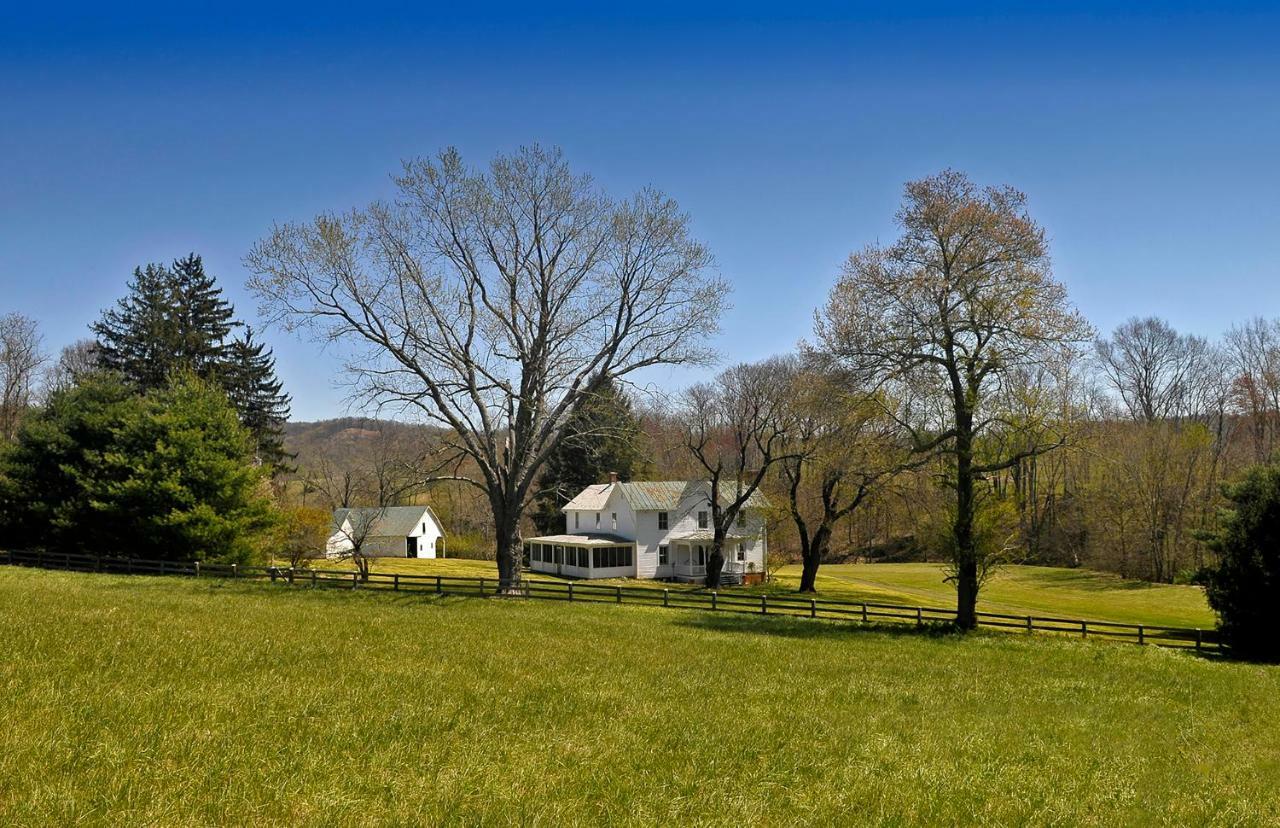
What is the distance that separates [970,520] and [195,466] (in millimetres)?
31609

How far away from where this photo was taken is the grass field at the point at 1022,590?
4328cm

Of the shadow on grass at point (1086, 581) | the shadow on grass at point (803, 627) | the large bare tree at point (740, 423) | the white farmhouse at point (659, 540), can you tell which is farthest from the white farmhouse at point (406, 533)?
the shadow on grass at point (1086, 581)

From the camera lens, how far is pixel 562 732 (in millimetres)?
9852

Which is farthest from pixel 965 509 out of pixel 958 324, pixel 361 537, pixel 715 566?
pixel 361 537

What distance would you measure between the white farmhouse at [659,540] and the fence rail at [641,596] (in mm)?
22150

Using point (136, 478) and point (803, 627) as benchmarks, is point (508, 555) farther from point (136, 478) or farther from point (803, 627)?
point (136, 478)

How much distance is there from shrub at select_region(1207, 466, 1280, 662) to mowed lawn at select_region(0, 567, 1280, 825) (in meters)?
7.21

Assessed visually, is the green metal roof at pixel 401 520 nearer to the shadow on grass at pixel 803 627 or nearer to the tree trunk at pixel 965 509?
the shadow on grass at pixel 803 627

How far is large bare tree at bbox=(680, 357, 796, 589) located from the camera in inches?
1841

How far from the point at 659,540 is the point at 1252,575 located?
38.7 meters

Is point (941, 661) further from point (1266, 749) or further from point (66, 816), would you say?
point (66, 816)

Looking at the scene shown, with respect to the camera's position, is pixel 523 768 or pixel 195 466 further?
pixel 195 466

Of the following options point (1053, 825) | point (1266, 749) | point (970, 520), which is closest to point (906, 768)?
point (1053, 825)

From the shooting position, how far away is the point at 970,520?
2625cm
